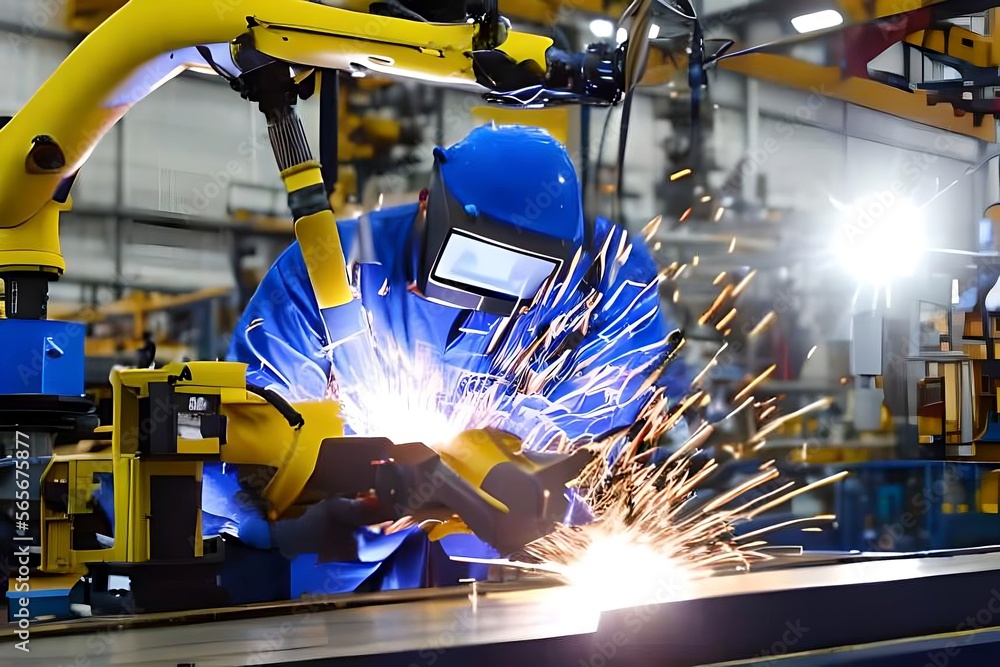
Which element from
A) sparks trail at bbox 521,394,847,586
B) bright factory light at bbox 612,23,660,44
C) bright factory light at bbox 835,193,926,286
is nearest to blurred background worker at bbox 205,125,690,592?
sparks trail at bbox 521,394,847,586

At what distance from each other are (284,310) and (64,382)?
34.0 inches

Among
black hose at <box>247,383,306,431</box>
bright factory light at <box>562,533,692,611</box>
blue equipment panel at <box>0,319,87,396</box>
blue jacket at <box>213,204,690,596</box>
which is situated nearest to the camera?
blue equipment panel at <box>0,319,87,396</box>

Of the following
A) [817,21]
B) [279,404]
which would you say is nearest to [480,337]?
[279,404]

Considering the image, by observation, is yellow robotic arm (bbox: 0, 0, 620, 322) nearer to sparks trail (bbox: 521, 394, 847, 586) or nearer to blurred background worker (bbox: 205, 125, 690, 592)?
blurred background worker (bbox: 205, 125, 690, 592)

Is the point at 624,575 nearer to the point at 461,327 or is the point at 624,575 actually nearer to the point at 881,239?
the point at 461,327

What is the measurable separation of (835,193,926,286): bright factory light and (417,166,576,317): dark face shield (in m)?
2.33

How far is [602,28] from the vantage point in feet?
11.2

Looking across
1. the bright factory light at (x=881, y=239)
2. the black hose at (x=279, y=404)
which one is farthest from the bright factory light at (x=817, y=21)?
the black hose at (x=279, y=404)

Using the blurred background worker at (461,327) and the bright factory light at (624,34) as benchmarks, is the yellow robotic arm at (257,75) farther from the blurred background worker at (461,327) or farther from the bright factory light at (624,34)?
the blurred background worker at (461,327)

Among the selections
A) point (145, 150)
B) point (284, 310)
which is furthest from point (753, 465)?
point (145, 150)

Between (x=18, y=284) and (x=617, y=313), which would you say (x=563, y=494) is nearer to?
(x=617, y=313)

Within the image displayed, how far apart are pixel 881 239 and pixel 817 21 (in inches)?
67.0

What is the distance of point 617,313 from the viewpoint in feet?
10.8

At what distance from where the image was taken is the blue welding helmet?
9.72 feet
